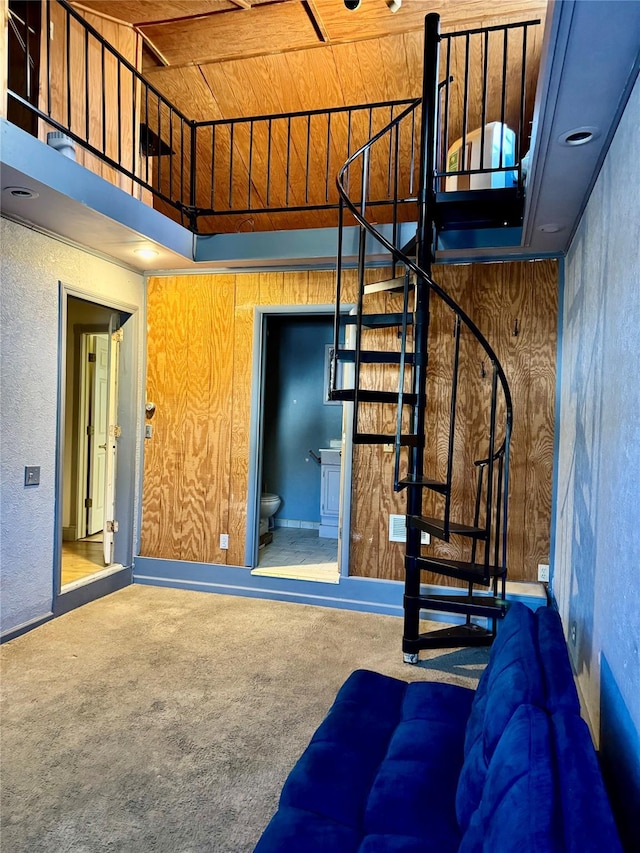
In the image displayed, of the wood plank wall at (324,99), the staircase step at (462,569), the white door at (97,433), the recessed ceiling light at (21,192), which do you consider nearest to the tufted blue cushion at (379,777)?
the staircase step at (462,569)

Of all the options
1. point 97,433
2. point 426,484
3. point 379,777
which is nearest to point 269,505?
point 97,433

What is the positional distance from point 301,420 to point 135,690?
3.80 m

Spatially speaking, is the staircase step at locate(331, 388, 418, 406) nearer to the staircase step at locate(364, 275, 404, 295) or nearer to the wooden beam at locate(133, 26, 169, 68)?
the staircase step at locate(364, 275, 404, 295)

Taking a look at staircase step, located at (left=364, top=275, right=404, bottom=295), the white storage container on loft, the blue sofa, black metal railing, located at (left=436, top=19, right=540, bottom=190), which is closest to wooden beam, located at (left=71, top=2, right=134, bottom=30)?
black metal railing, located at (left=436, top=19, right=540, bottom=190)

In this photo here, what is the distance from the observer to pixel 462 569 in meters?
3.03

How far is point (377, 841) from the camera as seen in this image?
1.27 meters

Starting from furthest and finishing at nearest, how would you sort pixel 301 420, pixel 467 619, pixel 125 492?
1. pixel 301 420
2. pixel 125 492
3. pixel 467 619

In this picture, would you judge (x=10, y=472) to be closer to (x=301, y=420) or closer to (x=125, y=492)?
(x=125, y=492)

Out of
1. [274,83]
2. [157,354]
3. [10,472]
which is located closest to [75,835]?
[10,472]

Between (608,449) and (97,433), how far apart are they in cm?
479

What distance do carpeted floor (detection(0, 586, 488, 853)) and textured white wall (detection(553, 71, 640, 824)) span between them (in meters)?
1.05

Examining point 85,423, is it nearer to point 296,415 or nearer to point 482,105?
point 296,415

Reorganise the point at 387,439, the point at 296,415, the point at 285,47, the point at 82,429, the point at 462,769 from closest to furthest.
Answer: the point at 462,769 → the point at 387,439 → the point at 285,47 → the point at 82,429 → the point at 296,415

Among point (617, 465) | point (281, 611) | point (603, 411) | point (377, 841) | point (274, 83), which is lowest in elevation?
point (281, 611)
